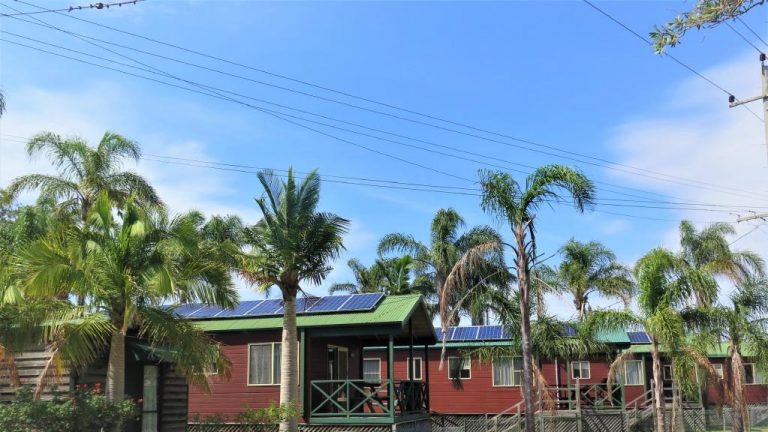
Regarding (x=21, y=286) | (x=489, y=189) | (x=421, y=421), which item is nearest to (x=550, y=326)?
(x=421, y=421)

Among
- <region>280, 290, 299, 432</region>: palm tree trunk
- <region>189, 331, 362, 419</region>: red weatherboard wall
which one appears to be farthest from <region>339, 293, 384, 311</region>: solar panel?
<region>280, 290, 299, 432</region>: palm tree trunk

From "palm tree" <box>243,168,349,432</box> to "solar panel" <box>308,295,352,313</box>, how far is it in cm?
312

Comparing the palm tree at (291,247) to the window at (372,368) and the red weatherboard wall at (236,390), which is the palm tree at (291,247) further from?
the window at (372,368)

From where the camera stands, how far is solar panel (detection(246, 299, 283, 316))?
78.7 ft

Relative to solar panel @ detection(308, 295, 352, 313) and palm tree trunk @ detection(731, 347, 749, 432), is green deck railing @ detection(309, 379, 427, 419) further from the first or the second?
palm tree trunk @ detection(731, 347, 749, 432)

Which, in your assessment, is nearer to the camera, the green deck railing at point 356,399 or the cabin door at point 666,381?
the green deck railing at point 356,399

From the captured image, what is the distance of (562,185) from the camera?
57.4 ft

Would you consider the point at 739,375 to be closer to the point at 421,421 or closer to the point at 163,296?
the point at 421,421

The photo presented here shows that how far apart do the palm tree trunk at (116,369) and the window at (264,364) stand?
9031 mm

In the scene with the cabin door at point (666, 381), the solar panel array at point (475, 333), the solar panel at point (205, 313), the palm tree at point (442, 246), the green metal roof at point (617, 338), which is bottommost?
the cabin door at point (666, 381)

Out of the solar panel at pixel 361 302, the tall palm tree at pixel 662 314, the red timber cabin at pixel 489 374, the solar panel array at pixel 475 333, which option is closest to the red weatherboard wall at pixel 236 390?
the solar panel at pixel 361 302

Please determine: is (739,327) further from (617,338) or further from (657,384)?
(617,338)

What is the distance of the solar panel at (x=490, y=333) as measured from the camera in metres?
30.8

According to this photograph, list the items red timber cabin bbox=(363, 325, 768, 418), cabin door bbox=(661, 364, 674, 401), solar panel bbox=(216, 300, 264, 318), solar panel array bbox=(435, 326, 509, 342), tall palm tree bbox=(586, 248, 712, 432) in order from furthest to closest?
cabin door bbox=(661, 364, 674, 401) < solar panel array bbox=(435, 326, 509, 342) < red timber cabin bbox=(363, 325, 768, 418) < solar panel bbox=(216, 300, 264, 318) < tall palm tree bbox=(586, 248, 712, 432)
